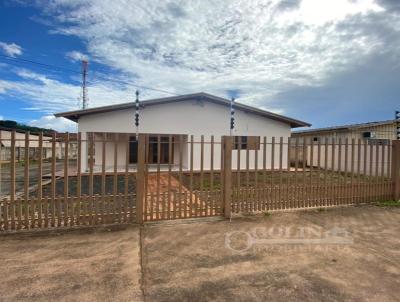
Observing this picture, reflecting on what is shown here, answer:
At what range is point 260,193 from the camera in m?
6.64

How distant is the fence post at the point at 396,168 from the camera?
7938mm

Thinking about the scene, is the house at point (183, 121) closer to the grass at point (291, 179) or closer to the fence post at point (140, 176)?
the grass at point (291, 179)

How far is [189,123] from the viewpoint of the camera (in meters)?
16.2

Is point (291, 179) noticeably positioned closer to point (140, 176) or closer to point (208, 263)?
point (140, 176)

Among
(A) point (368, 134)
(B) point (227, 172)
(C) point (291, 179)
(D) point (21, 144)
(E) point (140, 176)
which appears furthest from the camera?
(D) point (21, 144)

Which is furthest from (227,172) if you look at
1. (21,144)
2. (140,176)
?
(21,144)

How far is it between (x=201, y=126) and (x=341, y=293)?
13.6 meters

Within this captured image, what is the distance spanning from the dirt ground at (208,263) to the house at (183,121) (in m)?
9.56

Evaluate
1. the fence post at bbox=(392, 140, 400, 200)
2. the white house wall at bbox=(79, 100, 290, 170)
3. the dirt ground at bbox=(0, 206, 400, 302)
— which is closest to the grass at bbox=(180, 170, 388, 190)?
the fence post at bbox=(392, 140, 400, 200)

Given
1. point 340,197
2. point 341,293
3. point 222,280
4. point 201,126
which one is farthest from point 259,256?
point 201,126

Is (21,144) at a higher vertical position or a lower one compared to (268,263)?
higher

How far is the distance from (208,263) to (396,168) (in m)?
6.81

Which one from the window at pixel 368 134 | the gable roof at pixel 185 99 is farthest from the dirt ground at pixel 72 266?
the window at pixel 368 134

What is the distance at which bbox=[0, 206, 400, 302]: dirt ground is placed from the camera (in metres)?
3.22
